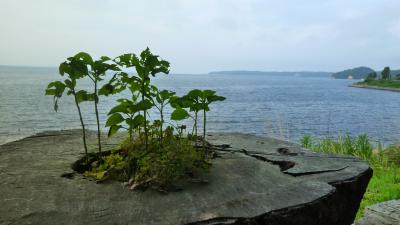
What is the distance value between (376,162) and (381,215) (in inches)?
201

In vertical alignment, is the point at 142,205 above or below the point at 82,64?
below

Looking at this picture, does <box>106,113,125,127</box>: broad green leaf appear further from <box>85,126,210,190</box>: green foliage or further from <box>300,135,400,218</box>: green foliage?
<box>300,135,400,218</box>: green foliage

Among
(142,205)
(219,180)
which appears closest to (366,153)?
(219,180)

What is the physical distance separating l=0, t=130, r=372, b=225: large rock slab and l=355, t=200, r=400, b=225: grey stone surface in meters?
1.61

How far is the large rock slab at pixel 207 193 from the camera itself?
2051mm

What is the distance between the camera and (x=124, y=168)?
8.73 feet

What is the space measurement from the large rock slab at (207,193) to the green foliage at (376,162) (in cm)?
315

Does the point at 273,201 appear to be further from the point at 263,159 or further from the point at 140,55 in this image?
the point at 140,55

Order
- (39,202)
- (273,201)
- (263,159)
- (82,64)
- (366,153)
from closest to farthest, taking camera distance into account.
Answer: (39,202) < (273,201) < (82,64) < (263,159) < (366,153)

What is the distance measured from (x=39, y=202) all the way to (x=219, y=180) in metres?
1.15

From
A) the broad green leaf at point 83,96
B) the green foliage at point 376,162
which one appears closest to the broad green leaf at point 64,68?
the broad green leaf at point 83,96

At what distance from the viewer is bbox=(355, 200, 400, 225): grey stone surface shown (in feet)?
15.0

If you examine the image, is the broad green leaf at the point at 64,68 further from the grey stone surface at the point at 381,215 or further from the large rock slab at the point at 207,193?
the grey stone surface at the point at 381,215

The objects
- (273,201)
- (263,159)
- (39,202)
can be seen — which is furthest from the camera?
(263,159)
